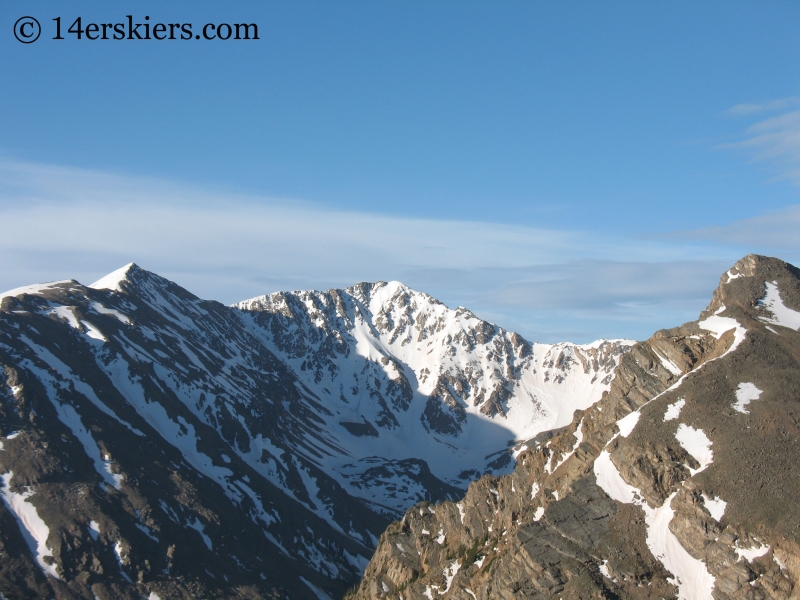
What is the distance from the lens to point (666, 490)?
105m

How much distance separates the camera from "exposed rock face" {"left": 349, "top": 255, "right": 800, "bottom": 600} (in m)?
95.5

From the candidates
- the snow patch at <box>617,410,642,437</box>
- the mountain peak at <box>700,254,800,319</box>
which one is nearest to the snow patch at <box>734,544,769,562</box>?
the snow patch at <box>617,410,642,437</box>

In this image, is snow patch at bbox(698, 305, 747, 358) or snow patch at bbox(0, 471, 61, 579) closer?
snow patch at bbox(698, 305, 747, 358)

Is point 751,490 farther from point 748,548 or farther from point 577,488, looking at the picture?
point 577,488

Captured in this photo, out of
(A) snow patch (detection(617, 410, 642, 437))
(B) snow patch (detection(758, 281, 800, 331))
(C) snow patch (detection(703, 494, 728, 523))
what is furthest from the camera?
(B) snow patch (detection(758, 281, 800, 331))

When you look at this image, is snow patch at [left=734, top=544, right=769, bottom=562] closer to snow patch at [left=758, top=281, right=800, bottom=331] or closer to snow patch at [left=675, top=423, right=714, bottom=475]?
snow patch at [left=675, top=423, right=714, bottom=475]

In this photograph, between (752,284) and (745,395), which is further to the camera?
(752,284)

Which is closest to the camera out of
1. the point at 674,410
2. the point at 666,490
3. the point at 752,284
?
the point at 666,490

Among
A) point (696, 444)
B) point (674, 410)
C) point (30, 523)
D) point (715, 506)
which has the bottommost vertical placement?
point (30, 523)

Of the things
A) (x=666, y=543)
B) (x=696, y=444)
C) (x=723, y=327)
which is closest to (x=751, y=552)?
(x=666, y=543)

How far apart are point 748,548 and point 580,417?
150ft

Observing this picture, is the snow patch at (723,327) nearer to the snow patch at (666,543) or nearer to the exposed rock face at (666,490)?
the exposed rock face at (666,490)

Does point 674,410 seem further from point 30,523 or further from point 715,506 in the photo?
point 30,523

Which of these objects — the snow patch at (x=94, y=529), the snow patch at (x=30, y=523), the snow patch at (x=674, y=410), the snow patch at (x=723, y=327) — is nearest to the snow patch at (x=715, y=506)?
the snow patch at (x=674, y=410)
